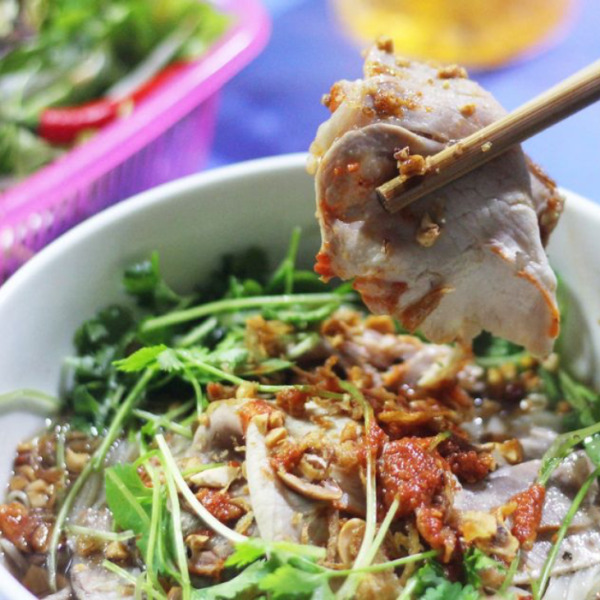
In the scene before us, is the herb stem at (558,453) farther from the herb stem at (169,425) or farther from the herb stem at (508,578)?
the herb stem at (169,425)

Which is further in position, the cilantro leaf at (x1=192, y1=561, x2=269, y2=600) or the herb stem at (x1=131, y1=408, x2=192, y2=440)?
the herb stem at (x1=131, y1=408, x2=192, y2=440)

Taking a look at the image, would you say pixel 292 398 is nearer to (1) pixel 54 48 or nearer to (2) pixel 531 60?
(1) pixel 54 48

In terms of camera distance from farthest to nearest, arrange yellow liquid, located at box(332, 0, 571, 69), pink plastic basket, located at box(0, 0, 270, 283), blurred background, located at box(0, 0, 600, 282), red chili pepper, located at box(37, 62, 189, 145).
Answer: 1. yellow liquid, located at box(332, 0, 571, 69)
2. red chili pepper, located at box(37, 62, 189, 145)
3. blurred background, located at box(0, 0, 600, 282)
4. pink plastic basket, located at box(0, 0, 270, 283)

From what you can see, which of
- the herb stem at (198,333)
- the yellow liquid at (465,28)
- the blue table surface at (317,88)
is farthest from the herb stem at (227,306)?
the yellow liquid at (465,28)

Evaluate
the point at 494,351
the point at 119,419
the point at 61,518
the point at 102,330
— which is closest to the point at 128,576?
the point at 61,518

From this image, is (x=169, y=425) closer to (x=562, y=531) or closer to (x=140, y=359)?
(x=140, y=359)

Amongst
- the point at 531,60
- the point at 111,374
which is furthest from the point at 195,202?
the point at 531,60

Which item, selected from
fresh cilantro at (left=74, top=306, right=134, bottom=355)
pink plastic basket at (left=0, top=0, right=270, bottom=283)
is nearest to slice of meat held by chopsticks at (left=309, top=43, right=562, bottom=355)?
fresh cilantro at (left=74, top=306, right=134, bottom=355)

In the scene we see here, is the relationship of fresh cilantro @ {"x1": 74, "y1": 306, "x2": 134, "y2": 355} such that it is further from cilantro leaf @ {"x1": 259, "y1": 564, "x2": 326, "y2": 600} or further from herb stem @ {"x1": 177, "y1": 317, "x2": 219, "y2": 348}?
cilantro leaf @ {"x1": 259, "y1": 564, "x2": 326, "y2": 600}
